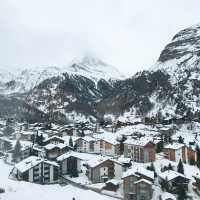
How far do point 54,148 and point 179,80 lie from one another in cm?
12682

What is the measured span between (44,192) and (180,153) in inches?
1493


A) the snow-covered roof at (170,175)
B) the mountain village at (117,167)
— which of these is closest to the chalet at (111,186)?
the mountain village at (117,167)

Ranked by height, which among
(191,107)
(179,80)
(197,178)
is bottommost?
(197,178)

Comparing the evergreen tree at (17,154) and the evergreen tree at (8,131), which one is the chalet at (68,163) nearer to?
the evergreen tree at (17,154)

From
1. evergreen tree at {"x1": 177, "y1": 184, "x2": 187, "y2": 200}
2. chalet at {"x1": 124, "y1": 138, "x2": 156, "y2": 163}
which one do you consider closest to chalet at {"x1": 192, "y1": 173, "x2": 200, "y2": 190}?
evergreen tree at {"x1": 177, "y1": 184, "x2": 187, "y2": 200}

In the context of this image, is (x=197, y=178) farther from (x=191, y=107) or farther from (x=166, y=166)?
(x=191, y=107)

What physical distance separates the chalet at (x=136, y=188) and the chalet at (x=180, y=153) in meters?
22.6

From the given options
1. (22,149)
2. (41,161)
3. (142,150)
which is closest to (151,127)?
(142,150)

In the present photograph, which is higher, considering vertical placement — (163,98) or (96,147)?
(163,98)

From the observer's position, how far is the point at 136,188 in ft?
185

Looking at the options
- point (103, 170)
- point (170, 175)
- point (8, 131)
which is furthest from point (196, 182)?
point (8, 131)

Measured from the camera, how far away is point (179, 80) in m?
193

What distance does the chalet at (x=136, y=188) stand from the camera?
5612 cm

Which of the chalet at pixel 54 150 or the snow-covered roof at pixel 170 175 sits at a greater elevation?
the chalet at pixel 54 150
